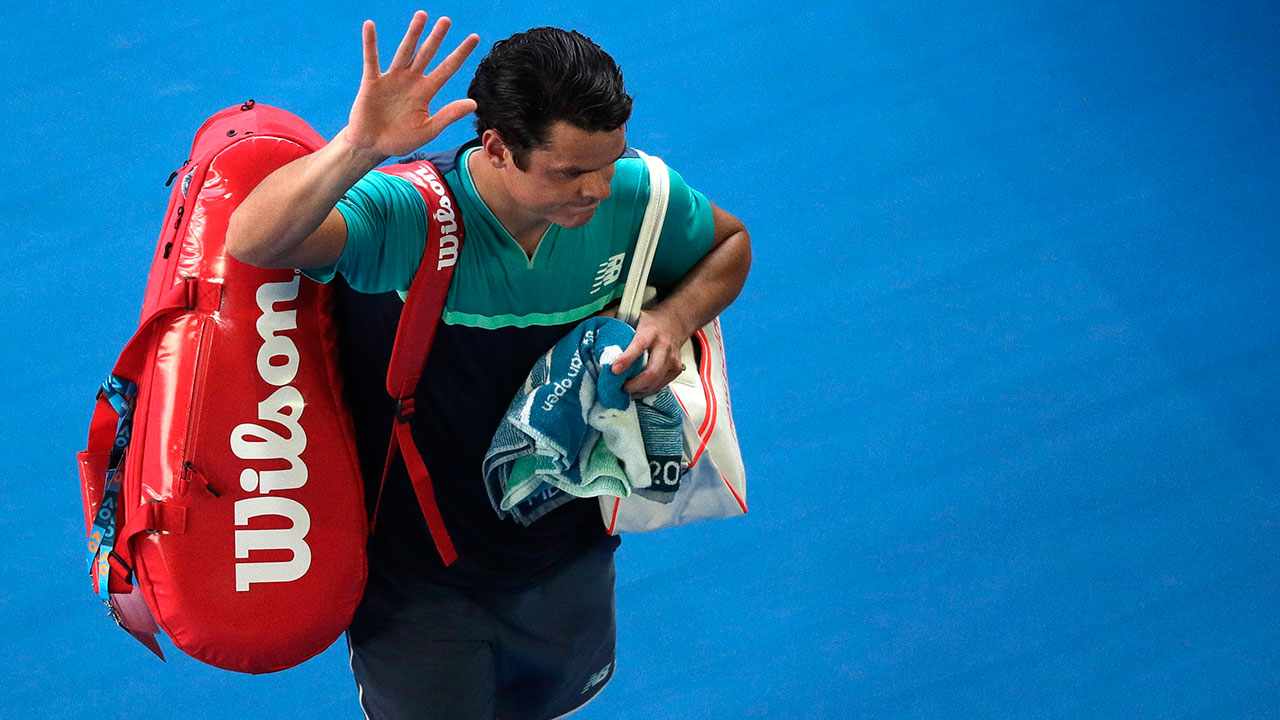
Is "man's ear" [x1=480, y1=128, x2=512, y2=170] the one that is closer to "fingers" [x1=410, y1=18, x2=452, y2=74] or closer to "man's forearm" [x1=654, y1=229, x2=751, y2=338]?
"fingers" [x1=410, y1=18, x2=452, y2=74]

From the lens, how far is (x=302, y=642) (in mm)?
2107

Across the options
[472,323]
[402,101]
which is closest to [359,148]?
[402,101]

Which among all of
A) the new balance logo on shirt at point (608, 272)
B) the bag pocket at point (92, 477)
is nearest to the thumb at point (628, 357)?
the new balance logo on shirt at point (608, 272)

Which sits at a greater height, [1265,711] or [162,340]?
[162,340]

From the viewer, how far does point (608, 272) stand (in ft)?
7.16

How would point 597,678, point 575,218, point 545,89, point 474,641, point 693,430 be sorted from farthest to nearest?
1. point 597,678
2. point 474,641
3. point 693,430
4. point 575,218
5. point 545,89

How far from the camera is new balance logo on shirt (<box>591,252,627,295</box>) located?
2.17 metres

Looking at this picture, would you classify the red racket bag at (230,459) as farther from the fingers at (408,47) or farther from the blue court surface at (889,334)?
the blue court surface at (889,334)

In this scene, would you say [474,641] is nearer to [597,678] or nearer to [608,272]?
[597,678]

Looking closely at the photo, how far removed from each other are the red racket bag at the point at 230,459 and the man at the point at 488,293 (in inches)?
5.7

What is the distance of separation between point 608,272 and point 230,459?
669 mm

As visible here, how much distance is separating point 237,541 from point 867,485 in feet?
7.42

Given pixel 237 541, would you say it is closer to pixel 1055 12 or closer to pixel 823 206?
pixel 823 206

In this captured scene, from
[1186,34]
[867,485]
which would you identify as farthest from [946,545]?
[1186,34]
